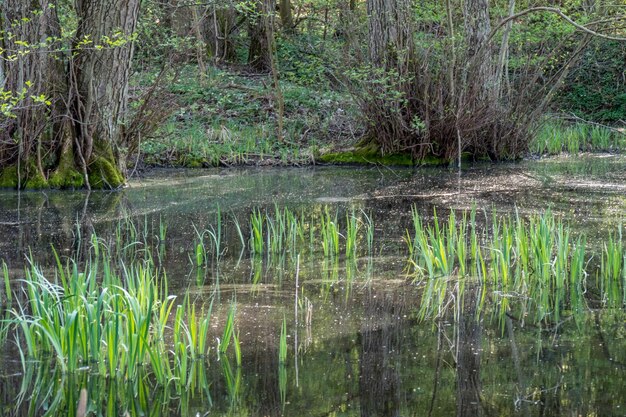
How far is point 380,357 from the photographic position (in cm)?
389

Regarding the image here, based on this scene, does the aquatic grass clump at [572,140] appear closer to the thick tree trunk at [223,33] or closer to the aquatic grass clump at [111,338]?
the thick tree trunk at [223,33]

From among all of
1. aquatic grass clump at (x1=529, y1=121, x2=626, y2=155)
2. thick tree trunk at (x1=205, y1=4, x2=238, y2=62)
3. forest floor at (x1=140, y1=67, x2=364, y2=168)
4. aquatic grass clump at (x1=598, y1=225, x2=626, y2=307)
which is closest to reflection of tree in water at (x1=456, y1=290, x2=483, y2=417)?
aquatic grass clump at (x1=598, y1=225, x2=626, y2=307)

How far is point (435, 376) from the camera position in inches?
143

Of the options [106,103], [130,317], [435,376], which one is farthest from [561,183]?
[130,317]

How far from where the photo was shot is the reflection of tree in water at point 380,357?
334 cm

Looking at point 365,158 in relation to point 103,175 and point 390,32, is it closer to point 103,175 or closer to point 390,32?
point 390,32

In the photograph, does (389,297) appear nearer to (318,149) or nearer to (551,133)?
(318,149)

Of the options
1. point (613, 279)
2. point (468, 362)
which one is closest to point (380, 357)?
point (468, 362)

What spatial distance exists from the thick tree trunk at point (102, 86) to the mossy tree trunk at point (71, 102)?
1cm

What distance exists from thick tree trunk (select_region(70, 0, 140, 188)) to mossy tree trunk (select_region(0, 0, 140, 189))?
0.01 metres

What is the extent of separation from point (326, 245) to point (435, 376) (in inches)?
96.8

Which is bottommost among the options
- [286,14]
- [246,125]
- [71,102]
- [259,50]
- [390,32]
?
[246,125]

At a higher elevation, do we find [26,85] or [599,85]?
[26,85]

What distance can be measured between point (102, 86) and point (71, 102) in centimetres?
41
